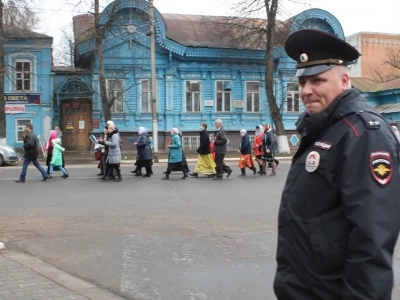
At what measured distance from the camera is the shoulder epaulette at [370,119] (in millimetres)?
2160

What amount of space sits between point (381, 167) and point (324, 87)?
0.45 metres

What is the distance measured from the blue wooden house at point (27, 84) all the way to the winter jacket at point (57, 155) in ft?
48.4

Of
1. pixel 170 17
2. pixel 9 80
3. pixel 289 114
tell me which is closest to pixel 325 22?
pixel 289 114

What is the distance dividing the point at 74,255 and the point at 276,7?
25564 mm

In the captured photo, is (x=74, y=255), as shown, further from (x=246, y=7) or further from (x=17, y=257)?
(x=246, y=7)

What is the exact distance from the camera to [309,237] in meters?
2.26

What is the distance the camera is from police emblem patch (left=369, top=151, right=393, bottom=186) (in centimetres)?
209

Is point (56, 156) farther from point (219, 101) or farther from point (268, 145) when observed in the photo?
point (219, 101)

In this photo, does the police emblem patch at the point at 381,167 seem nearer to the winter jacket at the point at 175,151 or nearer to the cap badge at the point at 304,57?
the cap badge at the point at 304,57

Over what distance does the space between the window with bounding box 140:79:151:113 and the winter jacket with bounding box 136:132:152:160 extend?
1597 centimetres

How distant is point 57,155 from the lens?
16.5 meters

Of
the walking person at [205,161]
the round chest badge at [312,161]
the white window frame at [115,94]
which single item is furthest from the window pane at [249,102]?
the round chest badge at [312,161]

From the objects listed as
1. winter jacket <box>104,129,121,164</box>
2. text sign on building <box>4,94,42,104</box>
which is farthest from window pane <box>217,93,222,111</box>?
winter jacket <box>104,129,121,164</box>

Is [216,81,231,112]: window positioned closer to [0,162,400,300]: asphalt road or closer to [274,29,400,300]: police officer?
[0,162,400,300]: asphalt road
